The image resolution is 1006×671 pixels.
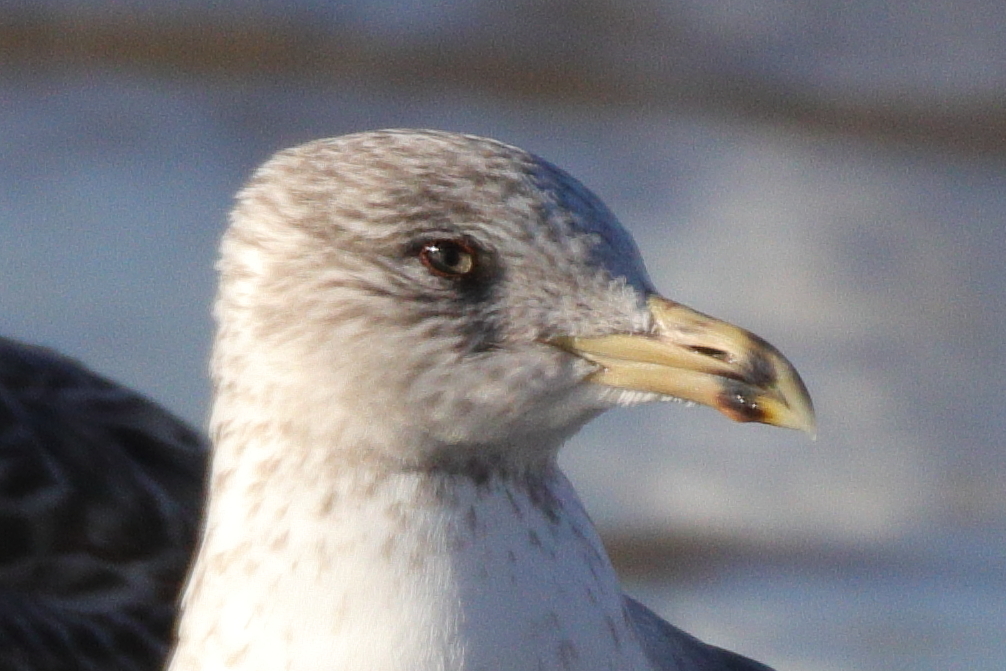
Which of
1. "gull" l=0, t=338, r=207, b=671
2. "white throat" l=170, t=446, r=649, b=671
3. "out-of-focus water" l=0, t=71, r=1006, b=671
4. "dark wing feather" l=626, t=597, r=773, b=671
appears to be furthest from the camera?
"out-of-focus water" l=0, t=71, r=1006, b=671

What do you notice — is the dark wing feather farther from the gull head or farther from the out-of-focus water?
the out-of-focus water

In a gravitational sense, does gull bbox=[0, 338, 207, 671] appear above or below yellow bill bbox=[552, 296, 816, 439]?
below

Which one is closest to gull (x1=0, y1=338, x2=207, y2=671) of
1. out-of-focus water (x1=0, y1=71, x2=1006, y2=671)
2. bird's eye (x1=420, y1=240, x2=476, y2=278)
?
bird's eye (x1=420, y1=240, x2=476, y2=278)

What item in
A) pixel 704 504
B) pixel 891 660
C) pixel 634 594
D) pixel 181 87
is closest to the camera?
pixel 891 660

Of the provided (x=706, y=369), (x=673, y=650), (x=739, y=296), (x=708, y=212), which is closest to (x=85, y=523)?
(x=673, y=650)

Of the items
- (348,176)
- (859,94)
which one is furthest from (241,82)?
(348,176)

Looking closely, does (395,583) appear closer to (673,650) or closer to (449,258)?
Result: (449,258)

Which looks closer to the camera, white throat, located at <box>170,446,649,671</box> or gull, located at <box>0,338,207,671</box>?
white throat, located at <box>170,446,649,671</box>

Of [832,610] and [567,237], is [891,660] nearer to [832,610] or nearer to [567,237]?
[832,610]
